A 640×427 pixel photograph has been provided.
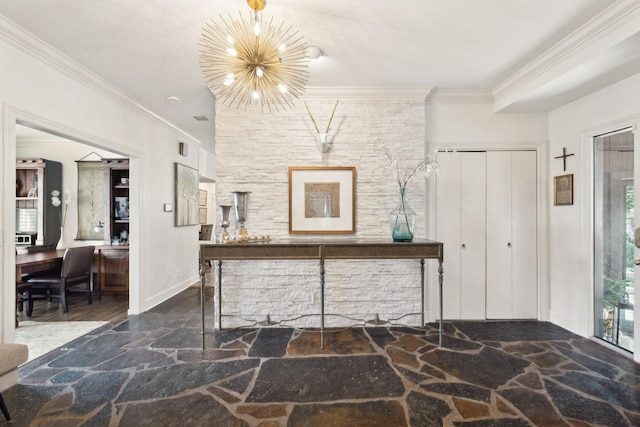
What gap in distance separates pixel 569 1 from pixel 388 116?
67.1 inches

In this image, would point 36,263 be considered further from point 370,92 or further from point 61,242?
point 370,92

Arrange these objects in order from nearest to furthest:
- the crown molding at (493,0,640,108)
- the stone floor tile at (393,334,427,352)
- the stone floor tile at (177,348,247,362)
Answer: the crown molding at (493,0,640,108) < the stone floor tile at (177,348,247,362) < the stone floor tile at (393,334,427,352)

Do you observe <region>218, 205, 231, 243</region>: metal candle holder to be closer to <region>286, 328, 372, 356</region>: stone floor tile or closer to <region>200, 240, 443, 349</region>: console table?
<region>200, 240, 443, 349</region>: console table

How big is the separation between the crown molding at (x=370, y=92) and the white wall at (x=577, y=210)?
5.28 ft

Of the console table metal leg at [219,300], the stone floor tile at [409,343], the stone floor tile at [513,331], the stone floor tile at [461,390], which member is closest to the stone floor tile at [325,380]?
the stone floor tile at [461,390]

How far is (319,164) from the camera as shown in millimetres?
3375

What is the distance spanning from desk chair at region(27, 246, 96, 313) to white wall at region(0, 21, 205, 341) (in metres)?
0.91

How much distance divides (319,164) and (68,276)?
378 cm

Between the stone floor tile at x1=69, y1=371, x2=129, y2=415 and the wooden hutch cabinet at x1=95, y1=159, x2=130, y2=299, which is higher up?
the wooden hutch cabinet at x1=95, y1=159, x2=130, y2=299

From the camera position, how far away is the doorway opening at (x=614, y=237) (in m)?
2.78

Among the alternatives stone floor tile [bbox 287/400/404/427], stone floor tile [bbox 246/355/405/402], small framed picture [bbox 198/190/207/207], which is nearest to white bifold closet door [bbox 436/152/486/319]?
stone floor tile [bbox 246/355/405/402]

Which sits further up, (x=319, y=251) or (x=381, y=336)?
(x=319, y=251)

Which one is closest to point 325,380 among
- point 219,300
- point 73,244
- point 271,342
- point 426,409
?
point 426,409

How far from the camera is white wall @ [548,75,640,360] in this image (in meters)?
2.87
